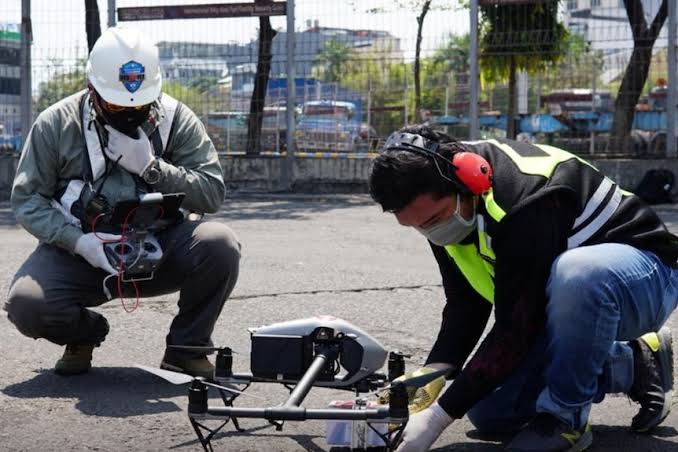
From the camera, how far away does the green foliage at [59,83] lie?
14.5m

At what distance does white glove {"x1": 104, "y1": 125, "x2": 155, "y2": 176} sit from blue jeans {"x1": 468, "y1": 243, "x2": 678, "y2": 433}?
6.11 feet

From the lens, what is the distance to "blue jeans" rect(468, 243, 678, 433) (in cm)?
347

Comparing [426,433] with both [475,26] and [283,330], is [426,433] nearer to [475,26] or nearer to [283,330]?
[283,330]

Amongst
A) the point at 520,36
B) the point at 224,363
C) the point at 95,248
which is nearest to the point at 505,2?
the point at 520,36

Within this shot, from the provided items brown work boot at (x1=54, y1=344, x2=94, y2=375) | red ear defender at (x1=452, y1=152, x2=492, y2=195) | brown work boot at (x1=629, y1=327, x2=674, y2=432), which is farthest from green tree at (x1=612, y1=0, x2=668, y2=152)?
red ear defender at (x1=452, y1=152, x2=492, y2=195)

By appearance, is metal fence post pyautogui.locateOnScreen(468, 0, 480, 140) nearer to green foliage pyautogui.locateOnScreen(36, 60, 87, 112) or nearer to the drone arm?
green foliage pyautogui.locateOnScreen(36, 60, 87, 112)

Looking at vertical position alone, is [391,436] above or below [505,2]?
below

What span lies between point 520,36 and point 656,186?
257 centimetres

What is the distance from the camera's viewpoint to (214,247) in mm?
4789

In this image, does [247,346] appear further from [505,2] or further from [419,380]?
[505,2]

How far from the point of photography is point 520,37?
538 inches

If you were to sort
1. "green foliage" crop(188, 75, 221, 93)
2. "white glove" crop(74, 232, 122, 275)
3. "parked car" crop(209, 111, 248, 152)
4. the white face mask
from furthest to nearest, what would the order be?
"parked car" crop(209, 111, 248, 152)
"green foliage" crop(188, 75, 221, 93)
"white glove" crop(74, 232, 122, 275)
the white face mask

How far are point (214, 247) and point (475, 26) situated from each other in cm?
930

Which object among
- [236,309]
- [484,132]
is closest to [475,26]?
[484,132]
